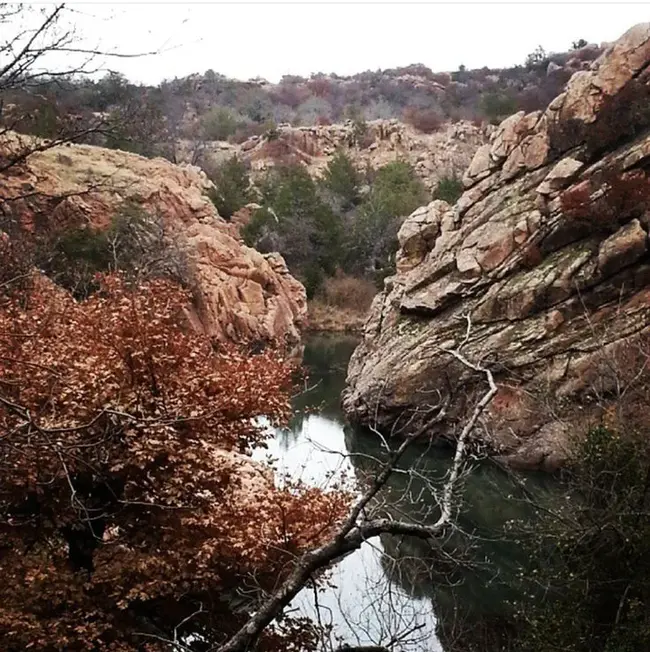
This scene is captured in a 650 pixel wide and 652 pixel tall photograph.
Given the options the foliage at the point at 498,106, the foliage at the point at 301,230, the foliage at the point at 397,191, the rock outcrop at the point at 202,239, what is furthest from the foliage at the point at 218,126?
the rock outcrop at the point at 202,239

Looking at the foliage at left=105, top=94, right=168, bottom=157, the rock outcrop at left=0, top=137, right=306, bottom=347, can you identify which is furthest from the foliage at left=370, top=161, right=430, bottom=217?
the foliage at left=105, top=94, right=168, bottom=157

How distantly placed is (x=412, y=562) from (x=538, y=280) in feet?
32.1

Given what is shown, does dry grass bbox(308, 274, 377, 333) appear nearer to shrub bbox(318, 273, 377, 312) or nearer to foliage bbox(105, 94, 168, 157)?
shrub bbox(318, 273, 377, 312)

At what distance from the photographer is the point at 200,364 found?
9.46 meters

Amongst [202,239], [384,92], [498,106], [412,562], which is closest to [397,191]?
[498,106]

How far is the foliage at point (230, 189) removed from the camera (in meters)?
38.8

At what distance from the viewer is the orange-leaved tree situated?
7.43m

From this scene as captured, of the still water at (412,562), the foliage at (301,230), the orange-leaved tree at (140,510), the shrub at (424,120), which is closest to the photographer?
the orange-leaved tree at (140,510)

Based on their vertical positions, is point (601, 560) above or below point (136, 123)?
below

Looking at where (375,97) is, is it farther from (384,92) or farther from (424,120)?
(424,120)

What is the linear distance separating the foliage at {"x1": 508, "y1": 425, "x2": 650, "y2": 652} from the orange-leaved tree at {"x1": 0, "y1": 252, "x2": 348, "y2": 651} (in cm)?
255

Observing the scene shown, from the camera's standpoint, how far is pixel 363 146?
58688mm

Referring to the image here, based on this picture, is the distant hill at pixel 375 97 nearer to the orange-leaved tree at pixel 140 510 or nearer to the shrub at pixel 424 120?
the shrub at pixel 424 120

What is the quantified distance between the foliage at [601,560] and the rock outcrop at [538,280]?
6762 millimetres
